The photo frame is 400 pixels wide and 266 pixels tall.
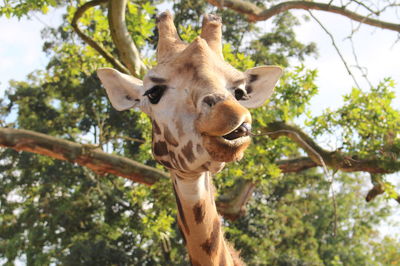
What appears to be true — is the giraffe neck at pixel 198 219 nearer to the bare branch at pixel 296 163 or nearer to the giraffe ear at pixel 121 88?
the giraffe ear at pixel 121 88

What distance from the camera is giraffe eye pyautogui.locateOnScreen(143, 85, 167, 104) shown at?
285 centimetres

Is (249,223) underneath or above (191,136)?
above

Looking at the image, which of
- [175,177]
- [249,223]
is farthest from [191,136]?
[249,223]

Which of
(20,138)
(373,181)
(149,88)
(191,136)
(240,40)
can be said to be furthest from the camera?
(240,40)

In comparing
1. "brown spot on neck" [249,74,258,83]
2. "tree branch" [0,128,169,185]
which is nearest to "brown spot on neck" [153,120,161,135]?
"brown spot on neck" [249,74,258,83]

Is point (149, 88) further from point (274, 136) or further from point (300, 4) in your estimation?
point (274, 136)

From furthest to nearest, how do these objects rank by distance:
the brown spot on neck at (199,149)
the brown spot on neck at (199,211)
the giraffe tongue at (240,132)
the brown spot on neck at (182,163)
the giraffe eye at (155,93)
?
the brown spot on neck at (199,211)
the giraffe eye at (155,93)
the brown spot on neck at (182,163)
the brown spot on neck at (199,149)
the giraffe tongue at (240,132)

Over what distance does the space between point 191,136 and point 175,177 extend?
512mm

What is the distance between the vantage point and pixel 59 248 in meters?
21.1

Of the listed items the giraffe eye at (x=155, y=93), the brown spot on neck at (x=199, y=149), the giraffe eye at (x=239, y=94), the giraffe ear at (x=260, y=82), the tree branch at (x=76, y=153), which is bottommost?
the brown spot on neck at (x=199, y=149)

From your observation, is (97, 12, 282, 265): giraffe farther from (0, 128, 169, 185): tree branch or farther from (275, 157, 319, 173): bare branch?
(275, 157, 319, 173): bare branch

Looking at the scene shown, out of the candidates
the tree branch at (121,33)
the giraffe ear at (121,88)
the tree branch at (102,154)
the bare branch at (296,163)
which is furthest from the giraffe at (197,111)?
the bare branch at (296,163)

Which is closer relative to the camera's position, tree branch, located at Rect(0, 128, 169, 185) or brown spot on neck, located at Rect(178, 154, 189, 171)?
brown spot on neck, located at Rect(178, 154, 189, 171)

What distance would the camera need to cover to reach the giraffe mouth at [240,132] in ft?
7.41
